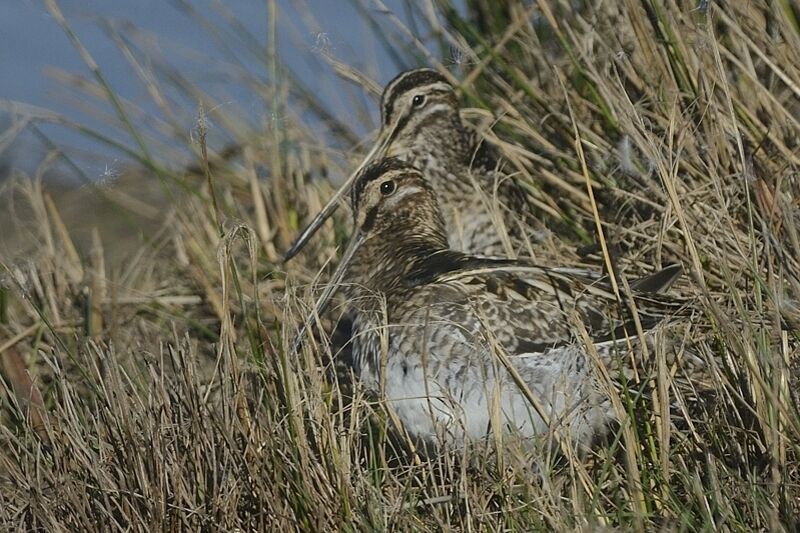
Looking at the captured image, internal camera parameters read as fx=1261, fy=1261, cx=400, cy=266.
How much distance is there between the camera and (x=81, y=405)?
3266 mm

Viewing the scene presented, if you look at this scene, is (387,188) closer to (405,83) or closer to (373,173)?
(373,173)

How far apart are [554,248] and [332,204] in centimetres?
88

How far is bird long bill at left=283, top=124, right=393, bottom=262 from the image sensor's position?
4703 millimetres

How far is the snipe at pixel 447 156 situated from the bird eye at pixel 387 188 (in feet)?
1.38

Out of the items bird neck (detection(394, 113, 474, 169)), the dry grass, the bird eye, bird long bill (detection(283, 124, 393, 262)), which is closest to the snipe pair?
the bird eye

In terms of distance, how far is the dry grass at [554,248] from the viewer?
2.87 m

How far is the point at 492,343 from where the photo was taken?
3074 millimetres

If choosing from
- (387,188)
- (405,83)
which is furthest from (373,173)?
(405,83)

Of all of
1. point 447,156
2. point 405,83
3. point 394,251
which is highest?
point 405,83

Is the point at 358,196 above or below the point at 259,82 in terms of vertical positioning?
below

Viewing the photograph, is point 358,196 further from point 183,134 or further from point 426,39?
point 183,134

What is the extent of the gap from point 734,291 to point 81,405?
1663mm

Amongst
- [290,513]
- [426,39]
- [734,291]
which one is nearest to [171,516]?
[290,513]

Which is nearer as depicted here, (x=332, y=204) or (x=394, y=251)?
(x=394, y=251)
